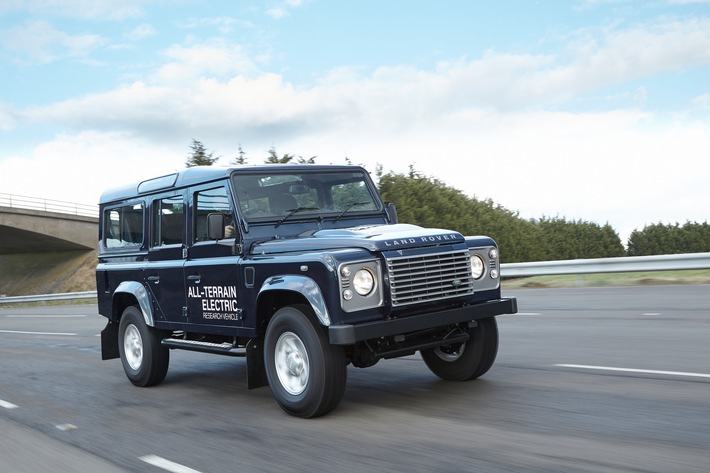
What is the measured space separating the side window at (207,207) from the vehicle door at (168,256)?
0.23 metres

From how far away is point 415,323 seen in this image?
19.2 feet

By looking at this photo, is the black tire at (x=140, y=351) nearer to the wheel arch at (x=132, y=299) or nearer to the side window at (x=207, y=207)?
the wheel arch at (x=132, y=299)

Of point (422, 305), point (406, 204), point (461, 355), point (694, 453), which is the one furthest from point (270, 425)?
point (406, 204)

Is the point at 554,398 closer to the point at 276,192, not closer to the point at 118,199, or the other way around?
the point at 276,192

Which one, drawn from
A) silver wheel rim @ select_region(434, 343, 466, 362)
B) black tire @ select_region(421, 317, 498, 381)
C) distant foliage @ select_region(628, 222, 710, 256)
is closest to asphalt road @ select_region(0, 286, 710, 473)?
black tire @ select_region(421, 317, 498, 381)

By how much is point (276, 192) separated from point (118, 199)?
2.73 m

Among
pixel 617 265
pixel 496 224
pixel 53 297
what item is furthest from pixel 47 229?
pixel 617 265

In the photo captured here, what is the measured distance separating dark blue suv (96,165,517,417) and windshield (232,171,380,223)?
0.04ft

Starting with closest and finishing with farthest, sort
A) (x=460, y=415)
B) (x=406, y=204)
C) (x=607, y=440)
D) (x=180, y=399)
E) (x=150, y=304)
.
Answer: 1. (x=607, y=440)
2. (x=460, y=415)
3. (x=180, y=399)
4. (x=150, y=304)
5. (x=406, y=204)

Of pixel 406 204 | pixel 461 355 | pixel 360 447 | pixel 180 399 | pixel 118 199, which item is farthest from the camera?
pixel 406 204

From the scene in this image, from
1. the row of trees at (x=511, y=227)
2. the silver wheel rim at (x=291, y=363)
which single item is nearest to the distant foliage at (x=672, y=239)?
the row of trees at (x=511, y=227)

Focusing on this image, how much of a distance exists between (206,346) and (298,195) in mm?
1648

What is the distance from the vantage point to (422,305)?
602 centimetres

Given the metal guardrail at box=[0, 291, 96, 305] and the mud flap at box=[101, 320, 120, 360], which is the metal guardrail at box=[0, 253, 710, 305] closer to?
the mud flap at box=[101, 320, 120, 360]
